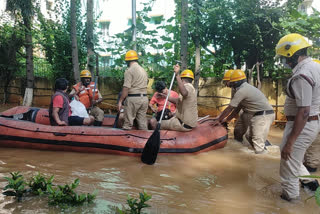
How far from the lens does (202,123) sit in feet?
20.6

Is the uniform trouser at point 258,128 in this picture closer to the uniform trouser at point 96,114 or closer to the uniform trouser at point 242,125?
the uniform trouser at point 242,125

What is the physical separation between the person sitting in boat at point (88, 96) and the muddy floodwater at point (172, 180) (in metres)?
1.72

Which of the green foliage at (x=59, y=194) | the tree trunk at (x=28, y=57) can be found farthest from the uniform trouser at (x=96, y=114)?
the tree trunk at (x=28, y=57)

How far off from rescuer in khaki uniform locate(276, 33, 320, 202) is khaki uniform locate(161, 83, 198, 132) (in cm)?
228

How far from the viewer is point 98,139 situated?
5445 mm

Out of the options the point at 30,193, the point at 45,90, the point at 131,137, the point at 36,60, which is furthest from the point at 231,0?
the point at 36,60

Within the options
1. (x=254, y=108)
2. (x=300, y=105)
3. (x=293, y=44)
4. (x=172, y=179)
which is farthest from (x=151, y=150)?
(x=293, y=44)

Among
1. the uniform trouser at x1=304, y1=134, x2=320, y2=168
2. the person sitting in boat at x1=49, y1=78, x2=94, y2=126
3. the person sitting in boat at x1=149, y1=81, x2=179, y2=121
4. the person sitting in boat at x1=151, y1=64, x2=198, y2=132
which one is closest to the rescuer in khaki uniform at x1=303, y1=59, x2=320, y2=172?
the uniform trouser at x1=304, y1=134, x2=320, y2=168

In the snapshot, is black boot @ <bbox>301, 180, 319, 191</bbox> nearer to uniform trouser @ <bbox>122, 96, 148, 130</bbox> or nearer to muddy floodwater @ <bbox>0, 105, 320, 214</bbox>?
muddy floodwater @ <bbox>0, 105, 320, 214</bbox>

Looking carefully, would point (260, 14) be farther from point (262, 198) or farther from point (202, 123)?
point (262, 198)

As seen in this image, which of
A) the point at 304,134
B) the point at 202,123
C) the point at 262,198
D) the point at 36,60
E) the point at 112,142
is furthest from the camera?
the point at 36,60

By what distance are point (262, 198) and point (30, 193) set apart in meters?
2.83

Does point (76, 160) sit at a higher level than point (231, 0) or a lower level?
lower

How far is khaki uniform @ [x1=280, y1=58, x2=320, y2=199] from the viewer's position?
9.58 feet
